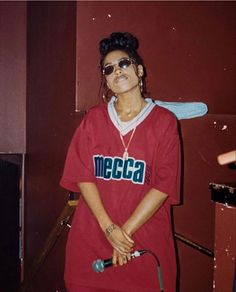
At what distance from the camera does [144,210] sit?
168cm

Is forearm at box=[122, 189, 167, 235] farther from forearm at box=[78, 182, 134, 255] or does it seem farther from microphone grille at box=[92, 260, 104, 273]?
microphone grille at box=[92, 260, 104, 273]

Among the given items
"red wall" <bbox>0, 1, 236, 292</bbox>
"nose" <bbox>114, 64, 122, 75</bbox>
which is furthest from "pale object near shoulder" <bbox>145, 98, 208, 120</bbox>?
"nose" <bbox>114, 64, 122, 75</bbox>

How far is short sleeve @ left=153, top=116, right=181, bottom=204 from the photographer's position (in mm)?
1711

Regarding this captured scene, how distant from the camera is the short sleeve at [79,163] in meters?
1.81

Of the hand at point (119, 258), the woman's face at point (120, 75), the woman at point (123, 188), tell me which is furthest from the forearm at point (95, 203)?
the woman's face at point (120, 75)

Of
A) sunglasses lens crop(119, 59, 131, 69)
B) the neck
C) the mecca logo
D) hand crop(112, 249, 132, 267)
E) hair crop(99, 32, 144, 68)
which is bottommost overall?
hand crop(112, 249, 132, 267)

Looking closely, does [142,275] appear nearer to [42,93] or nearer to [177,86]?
[177,86]

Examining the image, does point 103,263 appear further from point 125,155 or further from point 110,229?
point 125,155

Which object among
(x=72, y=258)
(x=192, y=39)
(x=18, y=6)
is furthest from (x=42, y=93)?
(x=72, y=258)

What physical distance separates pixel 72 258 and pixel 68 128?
3.20 ft

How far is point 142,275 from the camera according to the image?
1.73 metres

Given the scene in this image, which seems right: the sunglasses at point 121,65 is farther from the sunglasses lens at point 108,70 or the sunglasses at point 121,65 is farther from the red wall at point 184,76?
the red wall at point 184,76

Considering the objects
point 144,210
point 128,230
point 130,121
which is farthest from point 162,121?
point 128,230

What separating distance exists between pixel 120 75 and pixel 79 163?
476 millimetres
